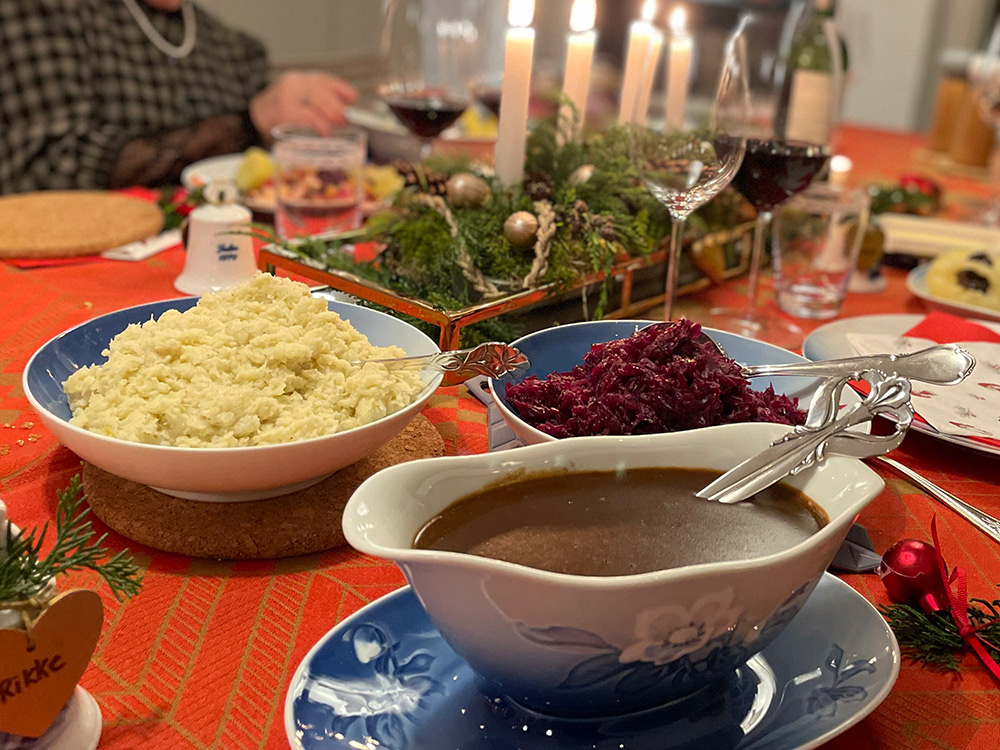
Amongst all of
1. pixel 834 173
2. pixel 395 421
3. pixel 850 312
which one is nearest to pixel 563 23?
pixel 834 173

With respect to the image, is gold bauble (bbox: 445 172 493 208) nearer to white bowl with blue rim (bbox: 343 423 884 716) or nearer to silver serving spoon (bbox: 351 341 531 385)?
silver serving spoon (bbox: 351 341 531 385)

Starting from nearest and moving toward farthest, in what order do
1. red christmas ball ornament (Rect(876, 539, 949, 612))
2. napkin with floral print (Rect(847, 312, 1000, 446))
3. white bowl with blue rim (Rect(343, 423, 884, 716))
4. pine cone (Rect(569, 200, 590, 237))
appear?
white bowl with blue rim (Rect(343, 423, 884, 716)) < red christmas ball ornament (Rect(876, 539, 949, 612)) < napkin with floral print (Rect(847, 312, 1000, 446)) < pine cone (Rect(569, 200, 590, 237))

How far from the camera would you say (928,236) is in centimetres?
A: 201

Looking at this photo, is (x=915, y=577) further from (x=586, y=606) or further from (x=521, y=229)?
(x=521, y=229)

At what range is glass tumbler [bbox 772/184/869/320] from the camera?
162 centimetres

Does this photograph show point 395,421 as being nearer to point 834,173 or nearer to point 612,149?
point 612,149

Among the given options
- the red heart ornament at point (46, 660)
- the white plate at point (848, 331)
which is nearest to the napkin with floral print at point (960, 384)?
the white plate at point (848, 331)

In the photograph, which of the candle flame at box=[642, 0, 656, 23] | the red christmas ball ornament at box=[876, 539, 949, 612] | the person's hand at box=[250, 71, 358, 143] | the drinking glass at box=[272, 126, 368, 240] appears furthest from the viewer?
the person's hand at box=[250, 71, 358, 143]

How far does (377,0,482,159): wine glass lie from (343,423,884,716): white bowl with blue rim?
1352 mm

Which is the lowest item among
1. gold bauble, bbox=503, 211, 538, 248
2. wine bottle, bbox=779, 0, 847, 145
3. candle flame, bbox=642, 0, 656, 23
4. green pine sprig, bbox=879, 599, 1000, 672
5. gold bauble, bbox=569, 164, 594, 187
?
green pine sprig, bbox=879, 599, 1000, 672

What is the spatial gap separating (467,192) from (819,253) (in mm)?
672

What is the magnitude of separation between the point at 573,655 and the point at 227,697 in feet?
0.89

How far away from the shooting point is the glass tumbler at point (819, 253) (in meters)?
1.62

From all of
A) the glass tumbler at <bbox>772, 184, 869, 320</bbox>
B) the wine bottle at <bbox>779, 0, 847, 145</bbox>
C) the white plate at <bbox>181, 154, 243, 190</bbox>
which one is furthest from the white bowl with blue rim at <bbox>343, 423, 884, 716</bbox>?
the wine bottle at <bbox>779, 0, 847, 145</bbox>
